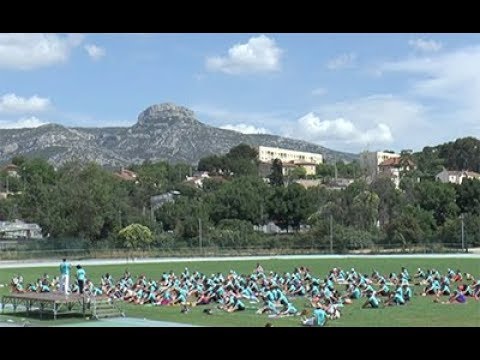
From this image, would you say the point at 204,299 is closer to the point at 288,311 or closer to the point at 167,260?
the point at 288,311

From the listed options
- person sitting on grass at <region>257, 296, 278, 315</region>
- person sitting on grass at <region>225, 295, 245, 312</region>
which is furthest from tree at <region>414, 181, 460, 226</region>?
person sitting on grass at <region>257, 296, 278, 315</region>

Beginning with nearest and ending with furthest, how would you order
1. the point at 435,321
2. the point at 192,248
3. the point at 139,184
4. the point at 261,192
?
the point at 435,321, the point at 192,248, the point at 261,192, the point at 139,184

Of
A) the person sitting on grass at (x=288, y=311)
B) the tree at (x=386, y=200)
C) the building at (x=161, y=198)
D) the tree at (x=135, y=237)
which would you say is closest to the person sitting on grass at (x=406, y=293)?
the person sitting on grass at (x=288, y=311)

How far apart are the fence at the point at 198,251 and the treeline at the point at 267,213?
4.02 ft

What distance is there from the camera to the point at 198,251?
6034 cm

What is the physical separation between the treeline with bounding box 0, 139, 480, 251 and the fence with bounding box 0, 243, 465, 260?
1.23 m

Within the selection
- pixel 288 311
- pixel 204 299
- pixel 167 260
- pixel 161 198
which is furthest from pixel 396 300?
pixel 161 198

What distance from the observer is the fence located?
5691 centimetres

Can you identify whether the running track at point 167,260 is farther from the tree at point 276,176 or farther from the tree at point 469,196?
the tree at point 276,176

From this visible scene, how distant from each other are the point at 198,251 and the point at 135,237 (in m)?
5.97
